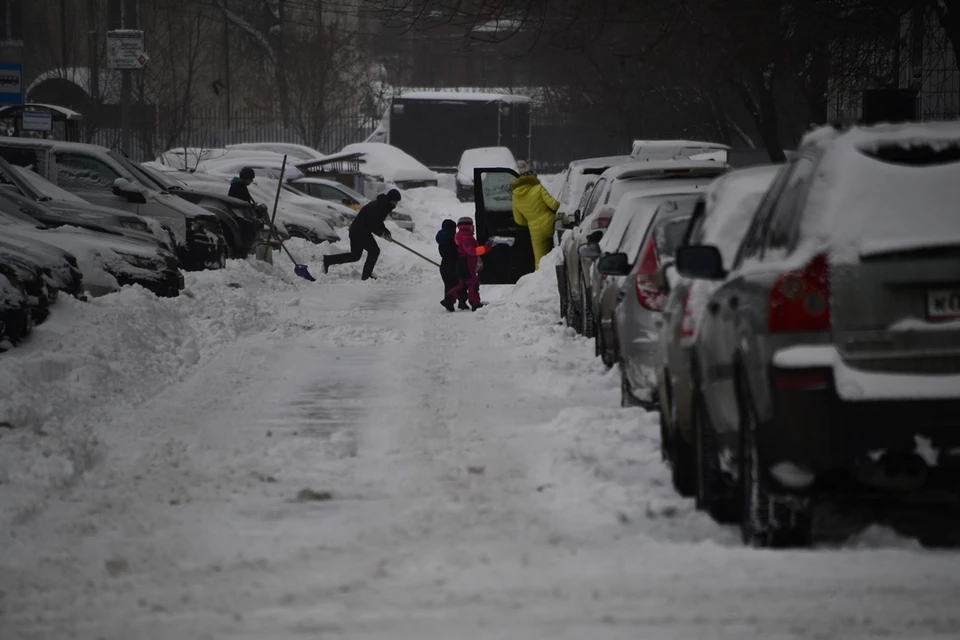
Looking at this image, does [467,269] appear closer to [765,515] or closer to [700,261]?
[700,261]

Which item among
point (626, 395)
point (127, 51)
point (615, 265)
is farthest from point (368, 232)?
point (615, 265)

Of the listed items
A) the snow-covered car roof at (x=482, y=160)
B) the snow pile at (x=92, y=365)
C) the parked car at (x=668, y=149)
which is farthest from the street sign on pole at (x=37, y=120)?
the snow-covered car roof at (x=482, y=160)

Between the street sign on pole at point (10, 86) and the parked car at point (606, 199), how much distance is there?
9.70 meters

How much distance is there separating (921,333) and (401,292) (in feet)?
62.1

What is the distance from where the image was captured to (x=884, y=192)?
651 centimetres

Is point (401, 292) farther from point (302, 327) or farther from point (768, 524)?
point (768, 524)

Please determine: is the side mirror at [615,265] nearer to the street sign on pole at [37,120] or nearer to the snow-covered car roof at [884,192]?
the snow-covered car roof at [884,192]

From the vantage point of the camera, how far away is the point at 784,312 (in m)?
6.41

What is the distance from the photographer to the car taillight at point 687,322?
809 cm

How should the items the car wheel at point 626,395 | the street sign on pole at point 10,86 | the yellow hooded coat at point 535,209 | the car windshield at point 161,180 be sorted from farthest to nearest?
the car windshield at point 161,180 → the street sign on pole at point 10,86 → the yellow hooded coat at point 535,209 → the car wheel at point 626,395

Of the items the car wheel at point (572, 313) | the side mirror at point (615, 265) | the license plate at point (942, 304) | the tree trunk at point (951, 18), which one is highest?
the tree trunk at point (951, 18)

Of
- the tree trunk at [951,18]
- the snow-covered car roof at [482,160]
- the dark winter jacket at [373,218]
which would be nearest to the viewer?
the tree trunk at [951,18]

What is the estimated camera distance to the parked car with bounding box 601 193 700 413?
1073cm

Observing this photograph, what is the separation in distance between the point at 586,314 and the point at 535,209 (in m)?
6.84
